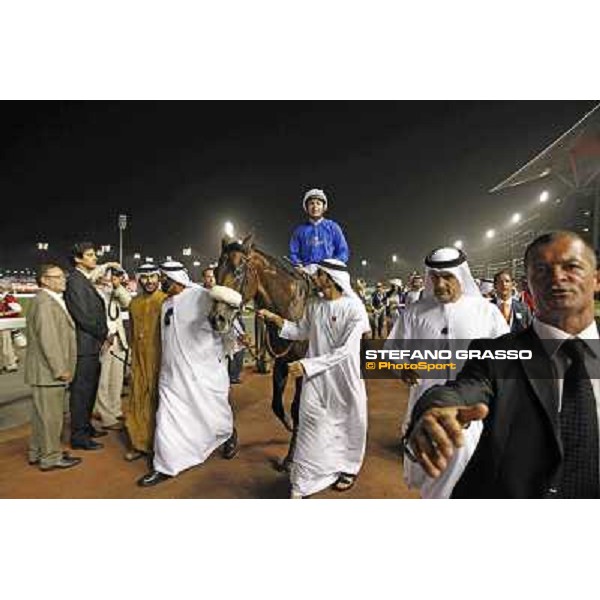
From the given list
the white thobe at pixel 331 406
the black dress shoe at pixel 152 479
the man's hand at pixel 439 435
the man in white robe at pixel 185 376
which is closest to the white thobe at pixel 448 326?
the white thobe at pixel 331 406

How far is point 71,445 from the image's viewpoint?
3.83m

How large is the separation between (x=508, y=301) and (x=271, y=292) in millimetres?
1622

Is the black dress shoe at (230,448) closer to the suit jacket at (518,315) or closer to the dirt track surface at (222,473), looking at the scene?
the dirt track surface at (222,473)

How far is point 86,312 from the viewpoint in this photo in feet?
12.0

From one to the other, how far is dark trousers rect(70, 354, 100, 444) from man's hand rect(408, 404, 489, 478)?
3.46 meters

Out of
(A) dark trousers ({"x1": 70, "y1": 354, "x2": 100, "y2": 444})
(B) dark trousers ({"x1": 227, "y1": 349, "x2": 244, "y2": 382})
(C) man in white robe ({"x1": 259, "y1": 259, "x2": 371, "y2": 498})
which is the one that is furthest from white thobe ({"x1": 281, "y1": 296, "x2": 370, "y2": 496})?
(B) dark trousers ({"x1": 227, "y1": 349, "x2": 244, "y2": 382})

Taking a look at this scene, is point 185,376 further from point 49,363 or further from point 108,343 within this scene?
point 108,343

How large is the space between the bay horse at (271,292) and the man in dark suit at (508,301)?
48.1 inches

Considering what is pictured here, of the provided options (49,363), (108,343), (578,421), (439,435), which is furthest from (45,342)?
(578,421)

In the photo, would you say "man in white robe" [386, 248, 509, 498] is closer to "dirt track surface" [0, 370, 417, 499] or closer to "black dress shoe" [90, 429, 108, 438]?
"dirt track surface" [0, 370, 417, 499]

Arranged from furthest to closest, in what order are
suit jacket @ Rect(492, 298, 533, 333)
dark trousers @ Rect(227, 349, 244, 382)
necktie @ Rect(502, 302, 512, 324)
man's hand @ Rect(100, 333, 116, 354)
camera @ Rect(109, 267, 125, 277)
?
dark trousers @ Rect(227, 349, 244, 382), camera @ Rect(109, 267, 125, 277), man's hand @ Rect(100, 333, 116, 354), necktie @ Rect(502, 302, 512, 324), suit jacket @ Rect(492, 298, 533, 333)

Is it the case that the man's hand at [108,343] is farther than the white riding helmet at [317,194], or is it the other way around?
the man's hand at [108,343]

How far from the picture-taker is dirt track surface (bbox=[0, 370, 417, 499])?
295 cm

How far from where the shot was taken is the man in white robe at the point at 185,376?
10.5ft
